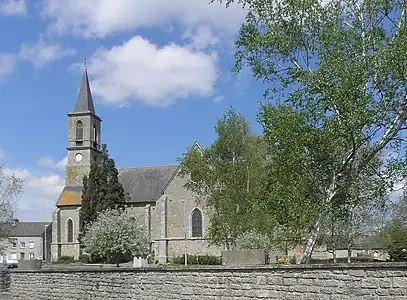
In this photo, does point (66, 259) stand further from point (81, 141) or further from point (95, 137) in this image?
point (95, 137)

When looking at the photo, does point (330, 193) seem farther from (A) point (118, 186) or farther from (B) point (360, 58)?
(A) point (118, 186)

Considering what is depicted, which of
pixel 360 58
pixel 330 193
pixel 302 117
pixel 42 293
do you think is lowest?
pixel 42 293

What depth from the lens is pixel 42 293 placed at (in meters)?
20.6

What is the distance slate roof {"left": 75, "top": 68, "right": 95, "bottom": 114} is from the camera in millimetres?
82438

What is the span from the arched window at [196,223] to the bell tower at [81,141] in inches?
823

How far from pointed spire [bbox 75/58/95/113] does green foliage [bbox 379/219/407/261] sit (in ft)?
159

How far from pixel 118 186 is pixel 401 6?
175 ft

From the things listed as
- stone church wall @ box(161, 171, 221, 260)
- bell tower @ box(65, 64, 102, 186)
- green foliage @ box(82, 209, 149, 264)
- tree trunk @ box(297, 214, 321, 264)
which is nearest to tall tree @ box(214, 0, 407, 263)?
tree trunk @ box(297, 214, 321, 264)

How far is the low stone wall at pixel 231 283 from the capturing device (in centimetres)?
984

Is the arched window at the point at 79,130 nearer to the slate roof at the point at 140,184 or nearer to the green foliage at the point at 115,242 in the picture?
the slate roof at the point at 140,184

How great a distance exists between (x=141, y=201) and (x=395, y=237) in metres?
35.9

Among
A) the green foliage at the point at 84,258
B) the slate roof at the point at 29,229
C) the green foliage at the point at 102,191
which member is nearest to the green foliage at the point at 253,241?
the green foliage at the point at 102,191

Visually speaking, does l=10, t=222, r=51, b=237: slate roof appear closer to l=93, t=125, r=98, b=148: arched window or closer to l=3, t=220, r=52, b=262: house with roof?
l=3, t=220, r=52, b=262: house with roof

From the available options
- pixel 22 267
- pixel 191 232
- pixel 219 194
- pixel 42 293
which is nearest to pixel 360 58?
pixel 42 293
